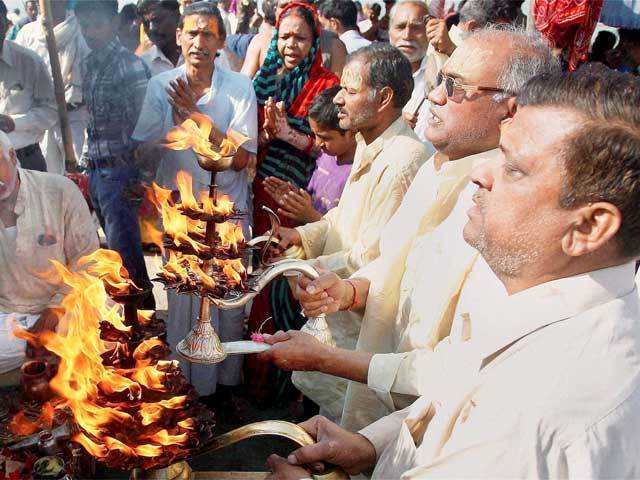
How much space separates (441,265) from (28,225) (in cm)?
249

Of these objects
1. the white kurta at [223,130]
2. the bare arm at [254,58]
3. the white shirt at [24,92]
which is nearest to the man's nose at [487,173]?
the white kurta at [223,130]

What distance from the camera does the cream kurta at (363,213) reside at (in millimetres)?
3092

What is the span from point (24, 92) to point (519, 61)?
428 centimetres

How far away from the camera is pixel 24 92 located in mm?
4836

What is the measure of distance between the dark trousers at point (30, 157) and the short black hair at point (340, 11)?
396cm

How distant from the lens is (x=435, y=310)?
7.31 ft

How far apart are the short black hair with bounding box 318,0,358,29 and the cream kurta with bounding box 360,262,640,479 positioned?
637cm

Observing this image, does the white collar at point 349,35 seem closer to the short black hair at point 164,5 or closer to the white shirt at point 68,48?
the short black hair at point 164,5

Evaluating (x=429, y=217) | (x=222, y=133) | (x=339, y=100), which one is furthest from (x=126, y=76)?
(x=429, y=217)

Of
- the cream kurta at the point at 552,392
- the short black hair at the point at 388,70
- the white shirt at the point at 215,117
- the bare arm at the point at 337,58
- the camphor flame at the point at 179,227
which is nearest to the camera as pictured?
the cream kurta at the point at 552,392

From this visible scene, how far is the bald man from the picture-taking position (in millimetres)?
3246

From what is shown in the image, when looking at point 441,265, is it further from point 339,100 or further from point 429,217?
→ point 339,100

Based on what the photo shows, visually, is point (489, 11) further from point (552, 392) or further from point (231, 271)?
point (552, 392)

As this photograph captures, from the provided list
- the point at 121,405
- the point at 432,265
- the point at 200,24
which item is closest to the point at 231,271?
the point at 121,405
